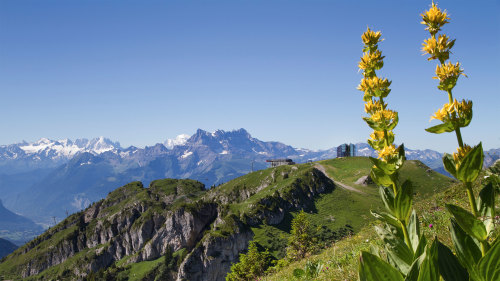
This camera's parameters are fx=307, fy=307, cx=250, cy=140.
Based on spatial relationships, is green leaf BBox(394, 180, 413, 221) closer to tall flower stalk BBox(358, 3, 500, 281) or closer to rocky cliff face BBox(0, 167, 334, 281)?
tall flower stalk BBox(358, 3, 500, 281)

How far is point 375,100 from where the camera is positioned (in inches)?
127

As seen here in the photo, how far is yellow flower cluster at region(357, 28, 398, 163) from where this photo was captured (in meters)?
2.94

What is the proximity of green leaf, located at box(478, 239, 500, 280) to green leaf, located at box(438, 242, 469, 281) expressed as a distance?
0.23 metres

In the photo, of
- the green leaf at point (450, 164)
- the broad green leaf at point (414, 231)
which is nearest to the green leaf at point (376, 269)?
the broad green leaf at point (414, 231)

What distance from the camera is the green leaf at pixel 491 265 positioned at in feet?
7.80

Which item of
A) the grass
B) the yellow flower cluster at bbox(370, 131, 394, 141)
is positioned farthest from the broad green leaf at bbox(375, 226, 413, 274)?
the grass

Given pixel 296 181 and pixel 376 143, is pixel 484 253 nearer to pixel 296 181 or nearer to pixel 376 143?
pixel 376 143

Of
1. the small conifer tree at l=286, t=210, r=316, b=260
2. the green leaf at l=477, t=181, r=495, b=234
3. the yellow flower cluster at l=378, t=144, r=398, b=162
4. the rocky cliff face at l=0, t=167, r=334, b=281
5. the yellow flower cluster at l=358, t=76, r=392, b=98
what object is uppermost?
the yellow flower cluster at l=358, t=76, r=392, b=98

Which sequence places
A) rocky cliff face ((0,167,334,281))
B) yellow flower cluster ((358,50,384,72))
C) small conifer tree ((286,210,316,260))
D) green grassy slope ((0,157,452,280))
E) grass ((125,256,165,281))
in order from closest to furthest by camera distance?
yellow flower cluster ((358,50,384,72)) < small conifer tree ((286,210,316,260)) < rocky cliff face ((0,167,334,281)) < green grassy slope ((0,157,452,280)) < grass ((125,256,165,281))

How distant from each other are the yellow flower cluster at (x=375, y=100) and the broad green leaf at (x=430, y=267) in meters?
0.82

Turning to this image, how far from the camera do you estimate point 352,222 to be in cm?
12162

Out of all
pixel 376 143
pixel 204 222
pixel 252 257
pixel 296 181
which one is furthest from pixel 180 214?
pixel 376 143

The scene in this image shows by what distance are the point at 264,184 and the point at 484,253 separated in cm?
18051

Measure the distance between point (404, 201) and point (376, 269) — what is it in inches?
25.3
